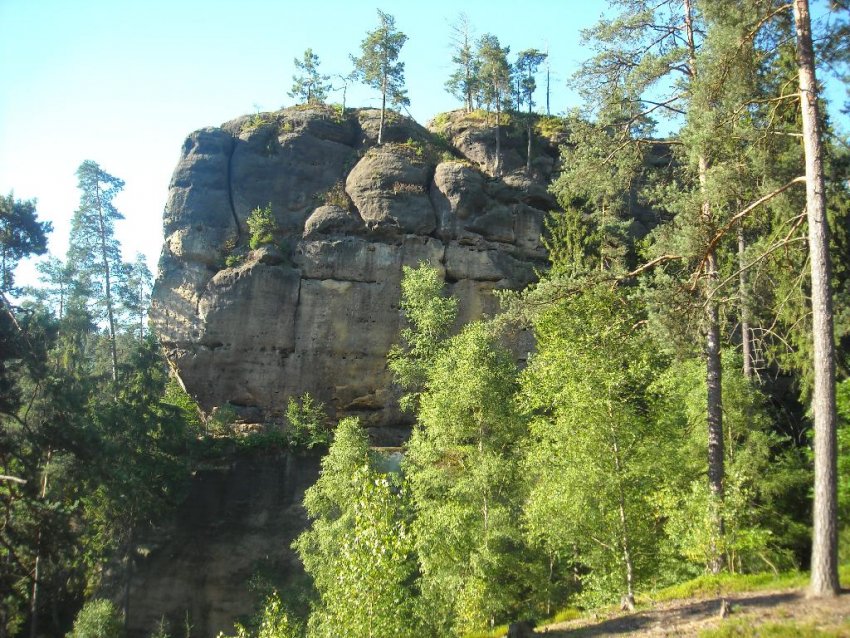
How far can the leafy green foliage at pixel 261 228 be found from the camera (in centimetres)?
2673

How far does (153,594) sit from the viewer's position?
70.9ft

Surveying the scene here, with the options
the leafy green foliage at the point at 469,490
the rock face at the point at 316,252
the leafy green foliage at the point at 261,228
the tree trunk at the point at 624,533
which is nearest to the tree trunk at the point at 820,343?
the tree trunk at the point at 624,533

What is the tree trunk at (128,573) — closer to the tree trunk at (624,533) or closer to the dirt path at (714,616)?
the dirt path at (714,616)

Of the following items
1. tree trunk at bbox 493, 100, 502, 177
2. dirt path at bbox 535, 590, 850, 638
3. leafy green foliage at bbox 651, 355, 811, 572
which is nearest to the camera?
dirt path at bbox 535, 590, 850, 638

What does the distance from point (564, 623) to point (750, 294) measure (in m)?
6.73

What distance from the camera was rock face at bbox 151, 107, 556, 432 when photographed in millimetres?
25859

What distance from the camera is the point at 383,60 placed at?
31094 millimetres

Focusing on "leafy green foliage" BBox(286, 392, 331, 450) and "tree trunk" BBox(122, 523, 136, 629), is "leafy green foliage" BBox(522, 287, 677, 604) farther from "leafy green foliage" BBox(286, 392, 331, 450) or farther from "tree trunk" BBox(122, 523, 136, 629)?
"tree trunk" BBox(122, 523, 136, 629)

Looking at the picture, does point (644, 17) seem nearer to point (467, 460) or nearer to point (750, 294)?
point (750, 294)

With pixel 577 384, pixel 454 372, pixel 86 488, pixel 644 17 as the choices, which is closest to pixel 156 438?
pixel 86 488

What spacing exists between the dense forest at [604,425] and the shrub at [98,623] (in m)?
0.08

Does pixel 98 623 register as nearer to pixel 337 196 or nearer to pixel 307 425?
pixel 307 425

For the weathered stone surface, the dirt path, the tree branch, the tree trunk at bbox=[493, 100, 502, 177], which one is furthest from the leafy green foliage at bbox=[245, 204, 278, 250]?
the dirt path

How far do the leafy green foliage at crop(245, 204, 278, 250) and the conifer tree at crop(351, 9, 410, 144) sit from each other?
785cm
